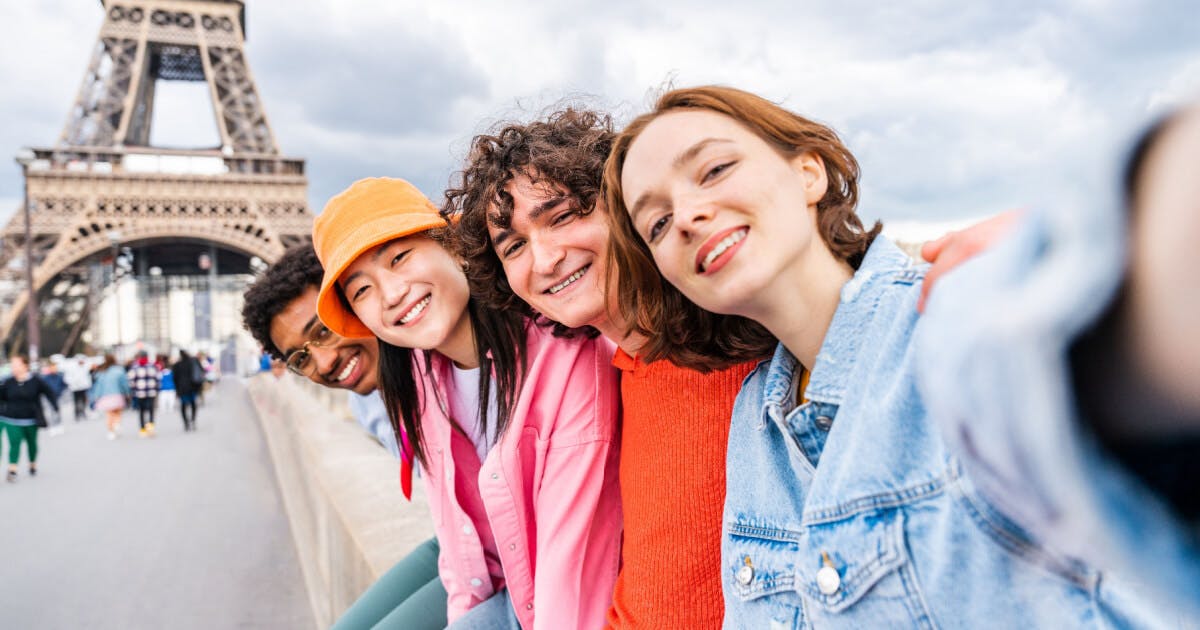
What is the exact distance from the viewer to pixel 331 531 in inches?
135

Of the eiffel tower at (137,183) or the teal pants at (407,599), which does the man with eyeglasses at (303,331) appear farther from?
the eiffel tower at (137,183)

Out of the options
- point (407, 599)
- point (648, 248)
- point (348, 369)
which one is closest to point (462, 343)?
point (348, 369)

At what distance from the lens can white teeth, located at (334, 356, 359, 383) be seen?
8.99ft

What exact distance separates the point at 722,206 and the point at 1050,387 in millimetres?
717

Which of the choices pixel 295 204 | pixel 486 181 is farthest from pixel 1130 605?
pixel 295 204

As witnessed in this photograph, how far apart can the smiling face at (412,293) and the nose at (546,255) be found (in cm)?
51

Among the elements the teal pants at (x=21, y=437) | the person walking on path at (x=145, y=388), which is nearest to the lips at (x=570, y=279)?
the teal pants at (x=21, y=437)

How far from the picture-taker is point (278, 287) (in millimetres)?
2836

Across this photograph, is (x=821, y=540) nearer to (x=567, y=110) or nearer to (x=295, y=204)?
(x=567, y=110)

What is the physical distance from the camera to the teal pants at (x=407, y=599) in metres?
2.33

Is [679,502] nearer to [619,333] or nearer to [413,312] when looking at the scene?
[619,333]

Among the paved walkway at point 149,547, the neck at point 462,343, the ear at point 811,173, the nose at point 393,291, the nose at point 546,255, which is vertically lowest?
the paved walkway at point 149,547

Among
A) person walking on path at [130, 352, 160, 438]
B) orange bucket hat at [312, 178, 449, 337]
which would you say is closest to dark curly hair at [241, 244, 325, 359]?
orange bucket hat at [312, 178, 449, 337]

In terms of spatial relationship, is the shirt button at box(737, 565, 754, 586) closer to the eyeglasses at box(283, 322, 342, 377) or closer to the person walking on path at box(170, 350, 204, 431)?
the eyeglasses at box(283, 322, 342, 377)
